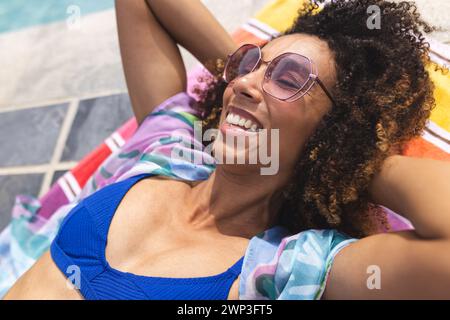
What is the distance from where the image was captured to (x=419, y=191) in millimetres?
1158

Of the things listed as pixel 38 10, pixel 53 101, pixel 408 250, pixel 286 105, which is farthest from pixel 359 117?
pixel 38 10

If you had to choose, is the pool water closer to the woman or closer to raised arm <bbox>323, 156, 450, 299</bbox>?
the woman

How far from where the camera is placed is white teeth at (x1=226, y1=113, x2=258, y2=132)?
4.63 ft

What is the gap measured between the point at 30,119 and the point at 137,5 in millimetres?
1437

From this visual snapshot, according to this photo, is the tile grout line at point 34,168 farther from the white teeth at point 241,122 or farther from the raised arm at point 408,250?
the raised arm at point 408,250

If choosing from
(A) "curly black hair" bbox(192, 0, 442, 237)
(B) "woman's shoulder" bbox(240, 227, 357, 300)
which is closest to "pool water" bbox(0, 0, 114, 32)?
(A) "curly black hair" bbox(192, 0, 442, 237)

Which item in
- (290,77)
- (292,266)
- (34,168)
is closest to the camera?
(292,266)

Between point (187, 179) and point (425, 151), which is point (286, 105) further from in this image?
point (425, 151)

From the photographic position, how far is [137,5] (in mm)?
Answer: 1884

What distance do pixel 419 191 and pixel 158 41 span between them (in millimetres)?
1187

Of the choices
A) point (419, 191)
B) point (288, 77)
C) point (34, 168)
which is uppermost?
point (288, 77)

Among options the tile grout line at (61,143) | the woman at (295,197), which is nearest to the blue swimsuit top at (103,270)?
the woman at (295,197)

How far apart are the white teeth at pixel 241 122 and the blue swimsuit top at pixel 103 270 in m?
0.40

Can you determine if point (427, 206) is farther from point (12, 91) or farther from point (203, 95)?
point (12, 91)
